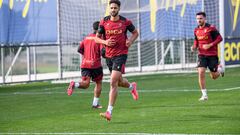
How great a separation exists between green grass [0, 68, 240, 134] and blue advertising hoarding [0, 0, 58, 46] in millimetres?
3668

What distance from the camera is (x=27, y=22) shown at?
90.2 ft

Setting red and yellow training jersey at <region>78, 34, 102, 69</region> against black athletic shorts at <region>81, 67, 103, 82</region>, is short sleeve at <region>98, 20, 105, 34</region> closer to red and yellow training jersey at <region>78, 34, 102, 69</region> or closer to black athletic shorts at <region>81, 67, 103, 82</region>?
red and yellow training jersey at <region>78, 34, 102, 69</region>

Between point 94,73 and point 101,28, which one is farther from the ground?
point 101,28

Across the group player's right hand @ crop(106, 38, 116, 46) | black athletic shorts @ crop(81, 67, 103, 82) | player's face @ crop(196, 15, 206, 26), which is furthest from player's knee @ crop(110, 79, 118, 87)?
player's face @ crop(196, 15, 206, 26)

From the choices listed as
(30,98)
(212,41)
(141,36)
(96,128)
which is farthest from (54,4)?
(96,128)

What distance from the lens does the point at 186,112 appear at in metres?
15.3

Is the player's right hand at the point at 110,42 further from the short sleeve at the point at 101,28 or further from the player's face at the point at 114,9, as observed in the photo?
the player's face at the point at 114,9

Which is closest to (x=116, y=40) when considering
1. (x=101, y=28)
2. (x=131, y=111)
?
(x=101, y=28)

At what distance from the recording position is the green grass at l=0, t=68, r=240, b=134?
13030 millimetres

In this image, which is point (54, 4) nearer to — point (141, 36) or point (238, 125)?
point (141, 36)

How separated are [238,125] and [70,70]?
17774 mm

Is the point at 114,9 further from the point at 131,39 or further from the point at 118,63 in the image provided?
the point at 118,63

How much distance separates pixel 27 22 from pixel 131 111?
487 inches

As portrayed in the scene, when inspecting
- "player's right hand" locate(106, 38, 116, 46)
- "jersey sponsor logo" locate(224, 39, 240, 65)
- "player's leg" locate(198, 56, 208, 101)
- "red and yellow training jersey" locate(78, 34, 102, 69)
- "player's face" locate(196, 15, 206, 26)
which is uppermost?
"player's face" locate(196, 15, 206, 26)
